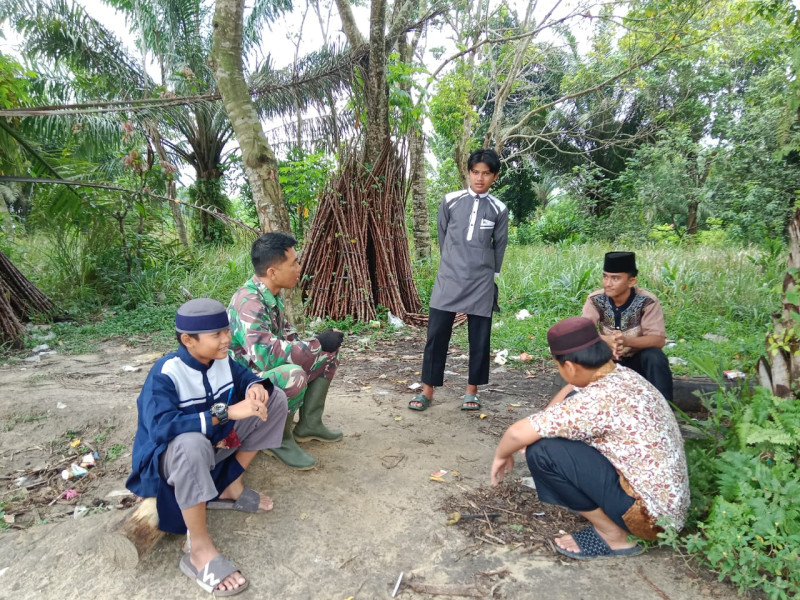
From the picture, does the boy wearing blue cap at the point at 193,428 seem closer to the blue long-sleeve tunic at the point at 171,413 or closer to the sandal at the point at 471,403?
the blue long-sleeve tunic at the point at 171,413

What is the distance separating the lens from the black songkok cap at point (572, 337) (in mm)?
2057

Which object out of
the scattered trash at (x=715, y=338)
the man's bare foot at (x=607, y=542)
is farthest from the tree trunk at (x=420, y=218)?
the man's bare foot at (x=607, y=542)

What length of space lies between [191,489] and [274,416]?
1.68 ft

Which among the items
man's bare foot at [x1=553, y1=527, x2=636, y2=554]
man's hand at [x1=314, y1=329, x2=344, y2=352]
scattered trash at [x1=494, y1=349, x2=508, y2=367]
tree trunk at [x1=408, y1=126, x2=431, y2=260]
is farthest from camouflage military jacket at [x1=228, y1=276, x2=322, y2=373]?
tree trunk at [x1=408, y1=126, x2=431, y2=260]

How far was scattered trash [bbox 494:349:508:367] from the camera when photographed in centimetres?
530

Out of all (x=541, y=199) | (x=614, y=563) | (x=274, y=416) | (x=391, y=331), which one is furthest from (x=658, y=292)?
(x=541, y=199)

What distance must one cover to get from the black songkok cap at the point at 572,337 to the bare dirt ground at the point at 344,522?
946mm

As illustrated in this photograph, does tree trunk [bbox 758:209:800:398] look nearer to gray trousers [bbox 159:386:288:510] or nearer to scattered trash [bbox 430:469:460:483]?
scattered trash [bbox 430:469:460:483]

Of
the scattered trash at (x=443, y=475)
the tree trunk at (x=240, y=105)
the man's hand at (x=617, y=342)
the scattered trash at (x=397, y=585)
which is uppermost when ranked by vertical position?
the tree trunk at (x=240, y=105)

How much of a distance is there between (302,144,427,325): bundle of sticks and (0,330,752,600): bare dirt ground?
261 cm

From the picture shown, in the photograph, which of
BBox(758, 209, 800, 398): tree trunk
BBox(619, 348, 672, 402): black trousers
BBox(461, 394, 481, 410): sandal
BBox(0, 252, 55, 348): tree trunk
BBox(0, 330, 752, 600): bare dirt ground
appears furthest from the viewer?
BBox(0, 252, 55, 348): tree trunk

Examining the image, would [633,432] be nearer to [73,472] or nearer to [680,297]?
[73,472]

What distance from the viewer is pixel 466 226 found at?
3938mm

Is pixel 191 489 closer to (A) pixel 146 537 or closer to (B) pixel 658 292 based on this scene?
(A) pixel 146 537
